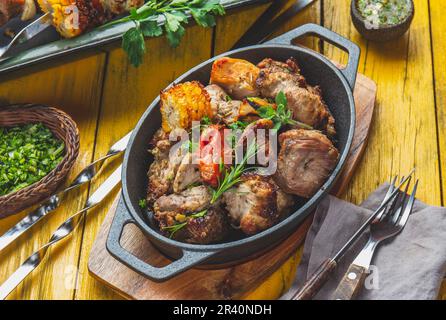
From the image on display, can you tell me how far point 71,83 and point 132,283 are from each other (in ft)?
4.55

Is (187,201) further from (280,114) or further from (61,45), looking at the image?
(61,45)

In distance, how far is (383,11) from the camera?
3516 millimetres

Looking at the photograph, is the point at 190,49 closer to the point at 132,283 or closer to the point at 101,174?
the point at 101,174

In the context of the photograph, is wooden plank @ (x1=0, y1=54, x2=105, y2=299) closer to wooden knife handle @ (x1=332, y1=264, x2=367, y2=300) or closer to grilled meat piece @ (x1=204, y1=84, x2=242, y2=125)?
grilled meat piece @ (x1=204, y1=84, x2=242, y2=125)

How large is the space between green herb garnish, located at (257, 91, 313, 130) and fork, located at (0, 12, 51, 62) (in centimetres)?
136

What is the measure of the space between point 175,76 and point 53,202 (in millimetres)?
993

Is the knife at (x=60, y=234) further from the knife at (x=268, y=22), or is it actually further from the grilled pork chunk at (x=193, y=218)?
the knife at (x=268, y=22)

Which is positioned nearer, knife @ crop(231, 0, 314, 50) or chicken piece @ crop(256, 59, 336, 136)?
chicken piece @ crop(256, 59, 336, 136)

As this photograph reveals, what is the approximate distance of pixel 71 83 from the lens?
12.2 feet

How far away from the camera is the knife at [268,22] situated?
351cm

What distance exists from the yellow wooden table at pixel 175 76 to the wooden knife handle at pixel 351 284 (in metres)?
0.37

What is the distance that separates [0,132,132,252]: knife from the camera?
312 centimetres

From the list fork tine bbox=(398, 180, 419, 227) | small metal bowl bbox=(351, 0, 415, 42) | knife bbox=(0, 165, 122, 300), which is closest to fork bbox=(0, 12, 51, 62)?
knife bbox=(0, 165, 122, 300)
